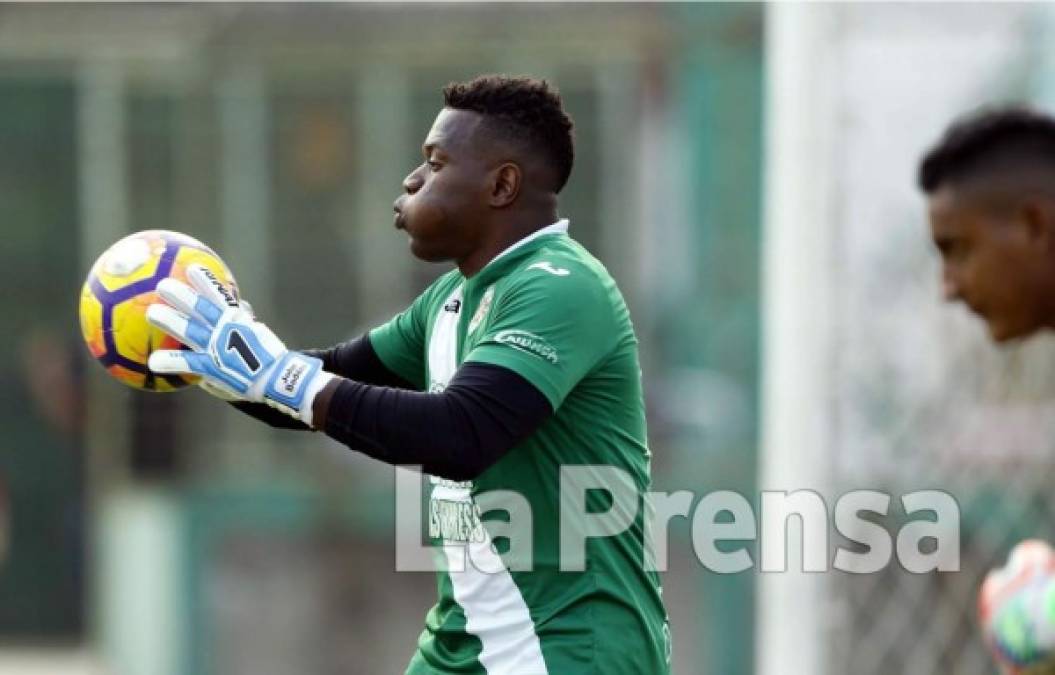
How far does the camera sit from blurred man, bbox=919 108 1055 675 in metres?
4.73

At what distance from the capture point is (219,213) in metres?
13.4

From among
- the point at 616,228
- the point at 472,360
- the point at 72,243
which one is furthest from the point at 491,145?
the point at 72,243

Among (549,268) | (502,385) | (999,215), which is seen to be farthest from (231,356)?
(999,215)

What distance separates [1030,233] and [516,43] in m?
8.77

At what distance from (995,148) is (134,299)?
2.16 meters

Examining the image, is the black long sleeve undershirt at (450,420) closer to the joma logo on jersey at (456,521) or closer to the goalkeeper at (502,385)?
the goalkeeper at (502,385)

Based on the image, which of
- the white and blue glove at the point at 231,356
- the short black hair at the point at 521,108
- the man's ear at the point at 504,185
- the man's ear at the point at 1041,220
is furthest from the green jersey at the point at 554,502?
the man's ear at the point at 1041,220

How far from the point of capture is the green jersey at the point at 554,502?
15.7ft

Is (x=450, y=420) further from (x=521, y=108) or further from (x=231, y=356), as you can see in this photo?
(x=521, y=108)

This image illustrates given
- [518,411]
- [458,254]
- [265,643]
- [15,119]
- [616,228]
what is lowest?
[265,643]

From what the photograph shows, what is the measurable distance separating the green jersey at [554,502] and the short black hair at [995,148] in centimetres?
86

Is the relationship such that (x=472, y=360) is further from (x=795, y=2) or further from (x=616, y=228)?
(x=616, y=228)

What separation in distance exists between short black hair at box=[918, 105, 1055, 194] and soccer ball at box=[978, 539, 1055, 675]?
111 centimetres

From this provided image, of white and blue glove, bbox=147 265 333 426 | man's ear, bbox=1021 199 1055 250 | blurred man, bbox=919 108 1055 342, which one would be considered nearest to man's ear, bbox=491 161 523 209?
white and blue glove, bbox=147 265 333 426
